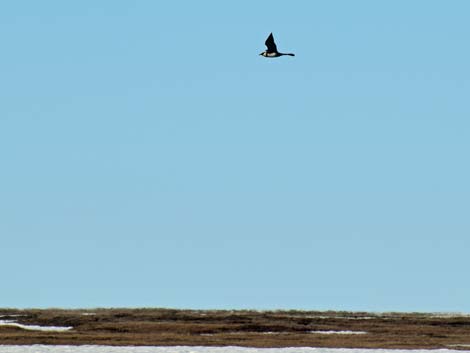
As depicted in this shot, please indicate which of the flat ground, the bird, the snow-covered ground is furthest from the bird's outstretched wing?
the flat ground

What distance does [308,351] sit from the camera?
45.2 metres

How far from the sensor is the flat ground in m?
49.3

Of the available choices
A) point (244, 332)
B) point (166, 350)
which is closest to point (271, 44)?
point (166, 350)

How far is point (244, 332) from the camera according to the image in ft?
190

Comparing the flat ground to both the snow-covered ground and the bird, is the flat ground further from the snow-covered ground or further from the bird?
the bird

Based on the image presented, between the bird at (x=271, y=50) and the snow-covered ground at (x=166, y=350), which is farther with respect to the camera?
the snow-covered ground at (x=166, y=350)

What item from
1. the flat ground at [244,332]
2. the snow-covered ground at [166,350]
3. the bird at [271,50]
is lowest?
the snow-covered ground at [166,350]

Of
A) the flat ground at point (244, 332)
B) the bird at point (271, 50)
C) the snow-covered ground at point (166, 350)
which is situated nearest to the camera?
the bird at point (271, 50)

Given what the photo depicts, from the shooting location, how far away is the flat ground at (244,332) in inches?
1940

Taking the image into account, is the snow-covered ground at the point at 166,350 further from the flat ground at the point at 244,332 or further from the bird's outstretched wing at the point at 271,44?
the bird's outstretched wing at the point at 271,44

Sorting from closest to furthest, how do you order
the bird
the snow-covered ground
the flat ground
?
the bird → the snow-covered ground → the flat ground

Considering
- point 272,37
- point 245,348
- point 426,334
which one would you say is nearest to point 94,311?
point 426,334

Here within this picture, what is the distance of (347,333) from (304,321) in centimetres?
1022

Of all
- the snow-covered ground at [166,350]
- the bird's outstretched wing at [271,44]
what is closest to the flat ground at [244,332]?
the snow-covered ground at [166,350]
